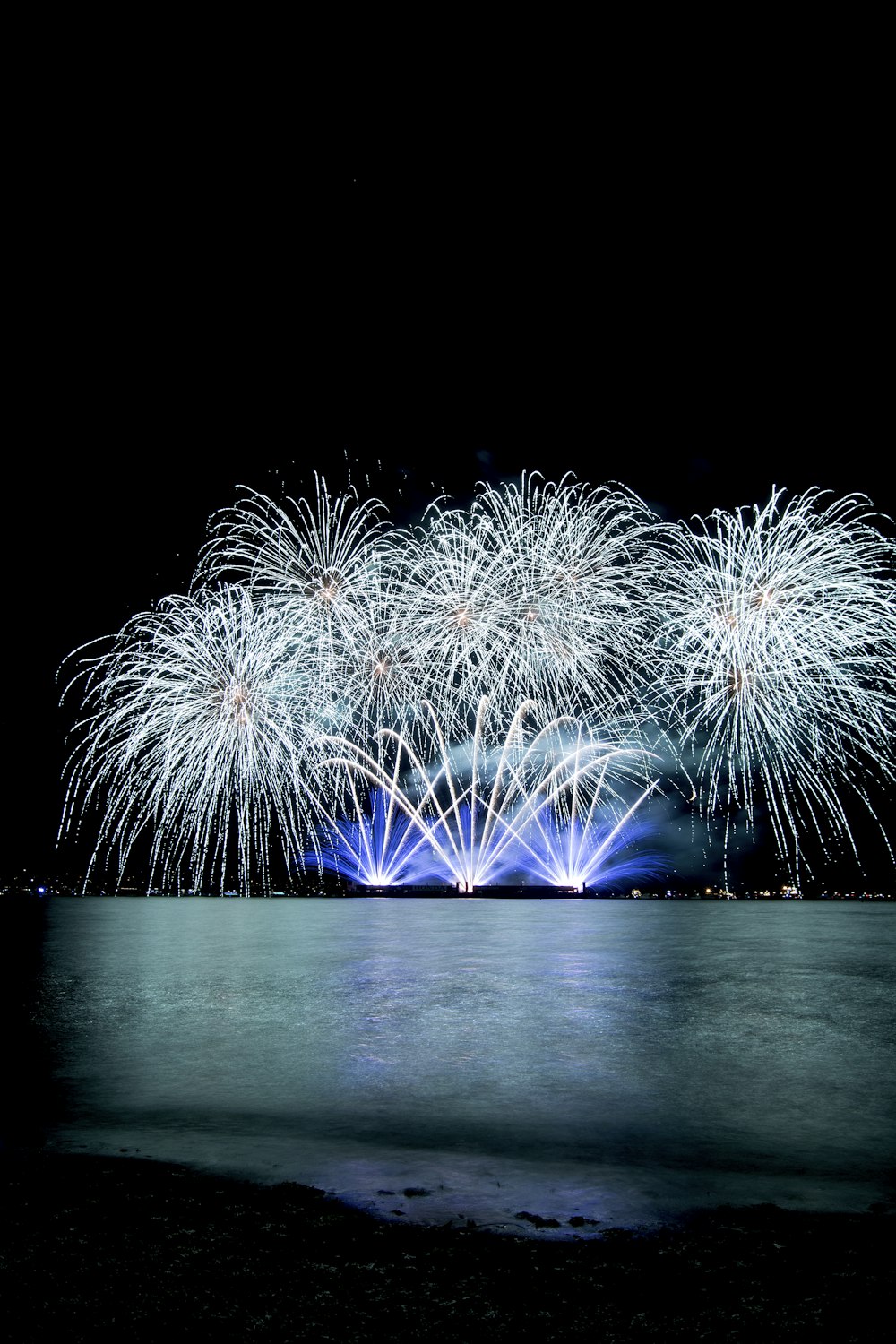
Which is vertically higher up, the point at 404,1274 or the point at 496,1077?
the point at 496,1077

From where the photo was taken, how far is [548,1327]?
4395 millimetres

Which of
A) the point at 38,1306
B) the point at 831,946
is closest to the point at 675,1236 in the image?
the point at 38,1306

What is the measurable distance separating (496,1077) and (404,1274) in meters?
5.20

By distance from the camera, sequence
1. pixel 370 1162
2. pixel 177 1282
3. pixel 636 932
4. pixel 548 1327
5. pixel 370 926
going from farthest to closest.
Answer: pixel 370 926 → pixel 636 932 → pixel 370 1162 → pixel 177 1282 → pixel 548 1327

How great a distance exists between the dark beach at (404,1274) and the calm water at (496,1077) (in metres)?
0.53

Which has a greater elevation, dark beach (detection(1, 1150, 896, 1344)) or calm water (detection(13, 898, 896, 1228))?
calm water (detection(13, 898, 896, 1228))

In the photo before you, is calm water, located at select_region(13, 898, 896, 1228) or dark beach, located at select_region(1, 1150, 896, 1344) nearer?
dark beach, located at select_region(1, 1150, 896, 1344)

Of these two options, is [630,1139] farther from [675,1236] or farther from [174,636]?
[174,636]

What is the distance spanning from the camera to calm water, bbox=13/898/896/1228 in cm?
688

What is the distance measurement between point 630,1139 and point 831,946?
875 inches

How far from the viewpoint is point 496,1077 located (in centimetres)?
998

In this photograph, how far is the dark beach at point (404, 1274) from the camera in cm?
445

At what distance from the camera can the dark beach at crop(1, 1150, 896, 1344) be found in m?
4.45

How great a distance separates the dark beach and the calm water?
0.53 m
